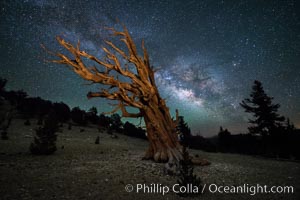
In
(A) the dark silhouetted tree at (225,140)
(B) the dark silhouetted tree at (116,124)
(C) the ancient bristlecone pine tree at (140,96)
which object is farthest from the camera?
(B) the dark silhouetted tree at (116,124)

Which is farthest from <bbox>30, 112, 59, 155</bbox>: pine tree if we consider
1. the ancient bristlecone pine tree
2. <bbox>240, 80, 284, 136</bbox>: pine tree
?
<bbox>240, 80, 284, 136</bbox>: pine tree

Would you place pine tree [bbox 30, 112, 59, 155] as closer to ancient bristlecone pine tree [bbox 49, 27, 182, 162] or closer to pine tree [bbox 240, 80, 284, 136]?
ancient bristlecone pine tree [bbox 49, 27, 182, 162]

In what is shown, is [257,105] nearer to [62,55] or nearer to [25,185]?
[62,55]

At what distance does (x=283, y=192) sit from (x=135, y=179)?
15.5ft

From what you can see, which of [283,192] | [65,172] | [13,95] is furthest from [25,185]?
[13,95]

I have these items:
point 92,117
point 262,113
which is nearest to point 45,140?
point 262,113

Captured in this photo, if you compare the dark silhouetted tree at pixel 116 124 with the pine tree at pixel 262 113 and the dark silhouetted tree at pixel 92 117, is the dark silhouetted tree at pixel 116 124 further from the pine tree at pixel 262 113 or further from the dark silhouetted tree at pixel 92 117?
the pine tree at pixel 262 113

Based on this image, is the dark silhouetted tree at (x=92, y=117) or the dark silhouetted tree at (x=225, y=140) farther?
the dark silhouetted tree at (x=92, y=117)

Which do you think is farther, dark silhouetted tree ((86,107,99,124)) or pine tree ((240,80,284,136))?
dark silhouetted tree ((86,107,99,124))

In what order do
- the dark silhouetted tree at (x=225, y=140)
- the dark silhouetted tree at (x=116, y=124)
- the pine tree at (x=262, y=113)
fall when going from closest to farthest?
the pine tree at (x=262, y=113) < the dark silhouetted tree at (x=225, y=140) < the dark silhouetted tree at (x=116, y=124)

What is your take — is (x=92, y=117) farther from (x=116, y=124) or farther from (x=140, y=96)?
(x=140, y=96)

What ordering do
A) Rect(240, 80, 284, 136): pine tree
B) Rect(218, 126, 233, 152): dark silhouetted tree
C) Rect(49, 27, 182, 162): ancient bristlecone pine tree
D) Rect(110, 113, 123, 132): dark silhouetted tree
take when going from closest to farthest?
1. Rect(49, 27, 182, 162): ancient bristlecone pine tree
2. Rect(240, 80, 284, 136): pine tree
3. Rect(218, 126, 233, 152): dark silhouetted tree
4. Rect(110, 113, 123, 132): dark silhouetted tree

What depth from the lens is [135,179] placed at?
6176 mm

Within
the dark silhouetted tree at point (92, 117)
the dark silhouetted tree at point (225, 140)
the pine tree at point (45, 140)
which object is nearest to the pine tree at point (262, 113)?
the dark silhouetted tree at point (225, 140)
